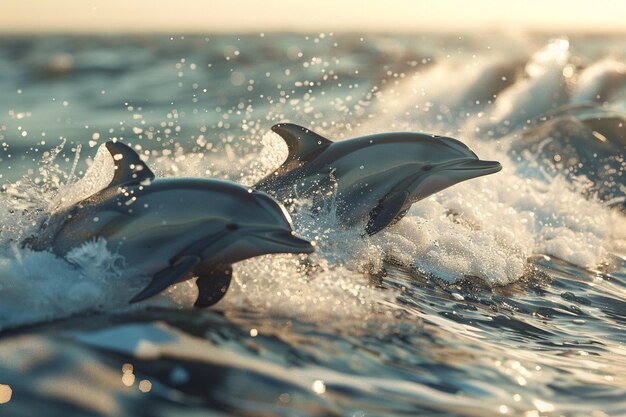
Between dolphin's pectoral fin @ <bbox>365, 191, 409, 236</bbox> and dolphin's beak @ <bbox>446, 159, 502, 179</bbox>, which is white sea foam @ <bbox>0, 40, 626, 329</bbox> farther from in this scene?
dolphin's beak @ <bbox>446, 159, 502, 179</bbox>

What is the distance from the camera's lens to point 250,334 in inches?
246

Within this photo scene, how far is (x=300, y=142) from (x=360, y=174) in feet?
2.21

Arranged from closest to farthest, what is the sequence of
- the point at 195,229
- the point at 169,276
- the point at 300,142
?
the point at 169,276, the point at 195,229, the point at 300,142

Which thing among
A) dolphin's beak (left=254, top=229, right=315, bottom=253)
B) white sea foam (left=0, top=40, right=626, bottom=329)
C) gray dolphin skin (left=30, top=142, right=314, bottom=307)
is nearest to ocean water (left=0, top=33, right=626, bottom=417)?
white sea foam (left=0, top=40, right=626, bottom=329)

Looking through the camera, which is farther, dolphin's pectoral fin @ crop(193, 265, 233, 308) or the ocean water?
dolphin's pectoral fin @ crop(193, 265, 233, 308)

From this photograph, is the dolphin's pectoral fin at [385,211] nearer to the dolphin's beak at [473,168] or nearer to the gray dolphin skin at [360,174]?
the gray dolphin skin at [360,174]

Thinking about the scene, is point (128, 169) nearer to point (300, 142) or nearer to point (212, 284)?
point (212, 284)

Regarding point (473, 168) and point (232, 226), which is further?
point (473, 168)

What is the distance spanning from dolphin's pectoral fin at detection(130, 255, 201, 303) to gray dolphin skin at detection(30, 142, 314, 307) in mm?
10

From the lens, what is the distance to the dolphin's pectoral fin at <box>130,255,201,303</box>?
6.28m

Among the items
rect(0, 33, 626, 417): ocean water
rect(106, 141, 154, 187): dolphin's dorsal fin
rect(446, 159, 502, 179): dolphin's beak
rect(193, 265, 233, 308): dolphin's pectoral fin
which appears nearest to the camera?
rect(0, 33, 626, 417): ocean water

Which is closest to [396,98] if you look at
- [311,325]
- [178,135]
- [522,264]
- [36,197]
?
[178,135]

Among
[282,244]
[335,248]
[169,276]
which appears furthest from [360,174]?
[169,276]

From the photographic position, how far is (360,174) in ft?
29.4
